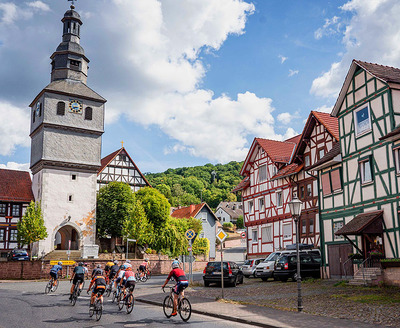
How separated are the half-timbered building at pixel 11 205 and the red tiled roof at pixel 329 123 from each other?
105 ft

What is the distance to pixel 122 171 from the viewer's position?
6325 cm

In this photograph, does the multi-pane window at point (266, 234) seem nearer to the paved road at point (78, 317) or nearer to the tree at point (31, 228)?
the tree at point (31, 228)

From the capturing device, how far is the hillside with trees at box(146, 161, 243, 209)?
129 meters

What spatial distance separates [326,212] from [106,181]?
39.1m

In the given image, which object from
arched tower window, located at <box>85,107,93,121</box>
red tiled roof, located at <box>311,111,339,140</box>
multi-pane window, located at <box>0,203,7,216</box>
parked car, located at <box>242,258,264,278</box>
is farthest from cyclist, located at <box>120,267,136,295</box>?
arched tower window, located at <box>85,107,93,121</box>

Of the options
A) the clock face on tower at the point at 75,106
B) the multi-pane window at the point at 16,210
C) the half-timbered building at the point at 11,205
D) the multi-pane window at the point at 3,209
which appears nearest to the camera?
the half-timbered building at the point at 11,205

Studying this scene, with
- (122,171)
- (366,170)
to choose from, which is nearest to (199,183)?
(122,171)

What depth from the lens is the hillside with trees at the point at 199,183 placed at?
12912 centimetres

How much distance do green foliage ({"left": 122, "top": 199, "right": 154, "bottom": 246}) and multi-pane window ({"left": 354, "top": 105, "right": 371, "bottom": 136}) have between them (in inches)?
1129

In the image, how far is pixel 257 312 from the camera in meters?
15.0

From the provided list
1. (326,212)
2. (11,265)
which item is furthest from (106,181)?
(326,212)

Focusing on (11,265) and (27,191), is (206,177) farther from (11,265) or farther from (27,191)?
(11,265)

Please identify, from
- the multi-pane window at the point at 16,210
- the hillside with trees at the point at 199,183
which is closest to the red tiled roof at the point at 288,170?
the multi-pane window at the point at 16,210

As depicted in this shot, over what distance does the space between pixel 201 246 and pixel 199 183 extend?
71.7 meters
